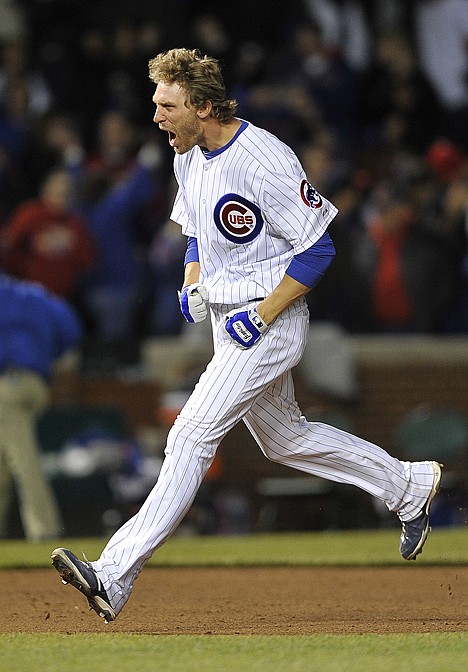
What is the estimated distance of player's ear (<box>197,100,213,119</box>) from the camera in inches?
215

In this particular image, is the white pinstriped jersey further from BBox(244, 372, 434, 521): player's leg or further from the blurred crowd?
the blurred crowd

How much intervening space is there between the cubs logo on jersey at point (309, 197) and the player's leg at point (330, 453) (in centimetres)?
71

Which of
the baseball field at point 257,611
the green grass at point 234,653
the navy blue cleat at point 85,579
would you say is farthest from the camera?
the navy blue cleat at point 85,579

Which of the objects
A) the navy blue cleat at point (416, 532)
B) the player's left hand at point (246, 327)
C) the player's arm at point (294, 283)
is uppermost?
the player's arm at point (294, 283)

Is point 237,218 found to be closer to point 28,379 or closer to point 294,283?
point 294,283

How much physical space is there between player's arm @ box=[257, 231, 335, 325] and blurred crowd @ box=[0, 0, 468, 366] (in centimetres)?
664

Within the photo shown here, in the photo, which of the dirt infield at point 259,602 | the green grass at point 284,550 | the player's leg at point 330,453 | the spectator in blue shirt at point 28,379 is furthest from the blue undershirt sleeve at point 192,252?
the spectator in blue shirt at point 28,379

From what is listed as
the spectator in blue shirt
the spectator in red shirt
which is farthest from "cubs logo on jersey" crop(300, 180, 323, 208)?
the spectator in red shirt

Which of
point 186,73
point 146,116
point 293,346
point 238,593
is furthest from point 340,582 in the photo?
point 146,116

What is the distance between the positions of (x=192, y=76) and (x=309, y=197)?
0.62 metres

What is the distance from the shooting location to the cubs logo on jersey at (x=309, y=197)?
548cm

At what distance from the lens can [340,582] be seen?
7.52 meters

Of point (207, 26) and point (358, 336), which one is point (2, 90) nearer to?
point (207, 26)

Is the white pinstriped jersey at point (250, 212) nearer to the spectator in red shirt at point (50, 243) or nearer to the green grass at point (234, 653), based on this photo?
the green grass at point (234, 653)
